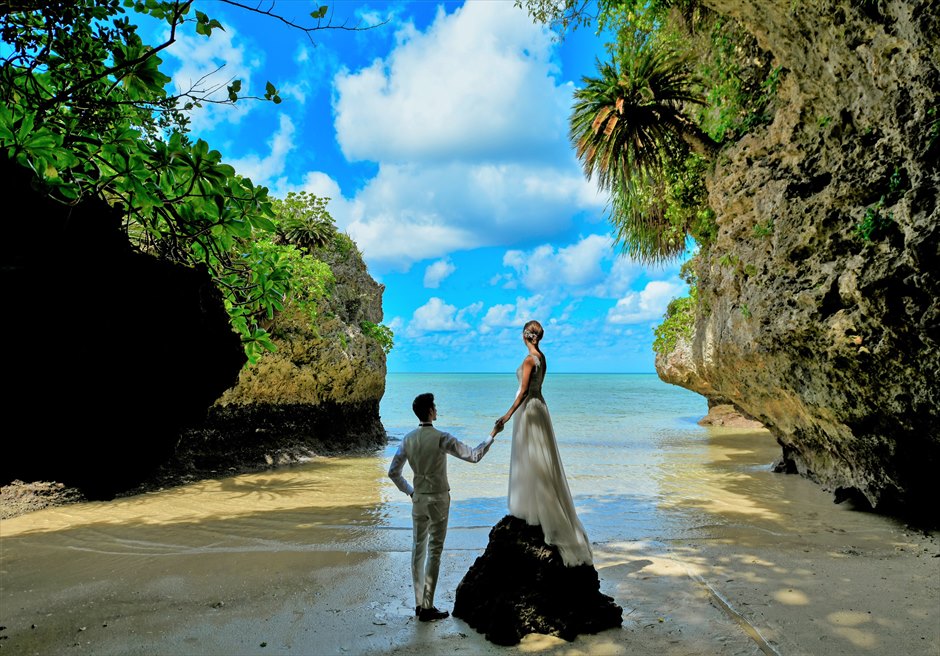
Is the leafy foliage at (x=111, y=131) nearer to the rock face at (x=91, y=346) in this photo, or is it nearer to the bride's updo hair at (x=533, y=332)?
the rock face at (x=91, y=346)

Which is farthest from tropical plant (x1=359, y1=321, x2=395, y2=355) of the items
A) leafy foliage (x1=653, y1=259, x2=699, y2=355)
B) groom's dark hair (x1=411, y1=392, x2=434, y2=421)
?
groom's dark hair (x1=411, y1=392, x2=434, y2=421)

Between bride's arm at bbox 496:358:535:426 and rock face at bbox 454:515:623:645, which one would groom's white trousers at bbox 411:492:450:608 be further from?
bride's arm at bbox 496:358:535:426

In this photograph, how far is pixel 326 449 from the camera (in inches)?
608

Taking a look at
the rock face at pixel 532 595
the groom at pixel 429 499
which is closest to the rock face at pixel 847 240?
the rock face at pixel 532 595

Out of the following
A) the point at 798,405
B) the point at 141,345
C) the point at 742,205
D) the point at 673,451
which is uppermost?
the point at 742,205

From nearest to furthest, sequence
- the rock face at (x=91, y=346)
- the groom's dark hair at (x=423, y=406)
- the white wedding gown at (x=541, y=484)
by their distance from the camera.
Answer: the rock face at (x=91, y=346) → the white wedding gown at (x=541, y=484) → the groom's dark hair at (x=423, y=406)

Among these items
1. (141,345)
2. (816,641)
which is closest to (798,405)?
(816,641)

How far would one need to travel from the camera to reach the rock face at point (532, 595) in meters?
4.12

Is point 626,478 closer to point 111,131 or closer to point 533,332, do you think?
point 533,332

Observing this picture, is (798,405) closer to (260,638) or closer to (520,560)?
(520,560)

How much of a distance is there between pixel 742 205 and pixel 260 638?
8.46 m

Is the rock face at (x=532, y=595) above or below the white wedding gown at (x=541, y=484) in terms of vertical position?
below

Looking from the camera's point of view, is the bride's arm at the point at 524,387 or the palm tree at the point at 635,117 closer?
the bride's arm at the point at 524,387

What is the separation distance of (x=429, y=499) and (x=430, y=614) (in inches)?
36.9
